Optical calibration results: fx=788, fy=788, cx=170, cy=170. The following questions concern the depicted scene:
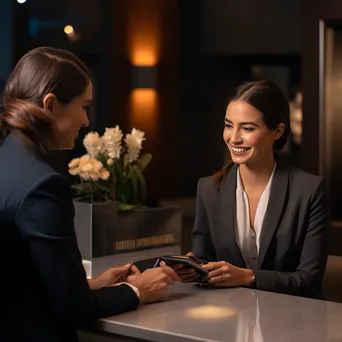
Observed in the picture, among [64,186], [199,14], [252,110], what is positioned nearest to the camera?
[64,186]

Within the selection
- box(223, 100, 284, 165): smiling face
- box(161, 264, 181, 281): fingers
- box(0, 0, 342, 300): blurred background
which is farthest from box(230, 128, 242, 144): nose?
box(0, 0, 342, 300): blurred background

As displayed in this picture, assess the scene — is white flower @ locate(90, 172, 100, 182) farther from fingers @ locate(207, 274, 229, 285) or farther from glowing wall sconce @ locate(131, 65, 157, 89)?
glowing wall sconce @ locate(131, 65, 157, 89)

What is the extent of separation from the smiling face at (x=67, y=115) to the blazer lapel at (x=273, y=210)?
39.4 inches

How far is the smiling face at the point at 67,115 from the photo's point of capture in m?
2.19

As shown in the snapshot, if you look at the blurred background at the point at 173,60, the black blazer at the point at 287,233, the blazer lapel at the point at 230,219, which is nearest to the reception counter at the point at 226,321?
the black blazer at the point at 287,233

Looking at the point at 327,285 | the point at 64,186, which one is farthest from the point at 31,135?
the point at 327,285

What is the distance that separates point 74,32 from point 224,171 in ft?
8.84

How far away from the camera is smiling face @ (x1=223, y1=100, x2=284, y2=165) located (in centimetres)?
304

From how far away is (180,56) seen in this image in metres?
5.71

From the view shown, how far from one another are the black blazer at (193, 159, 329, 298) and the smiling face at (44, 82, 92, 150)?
97 cm

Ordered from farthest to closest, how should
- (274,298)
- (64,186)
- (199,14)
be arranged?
(199,14) → (274,298) → (64,186)

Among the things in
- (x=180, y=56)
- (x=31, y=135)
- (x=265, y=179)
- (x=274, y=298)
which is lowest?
(x=274, y=298)

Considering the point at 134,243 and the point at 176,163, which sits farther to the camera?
the point at 176,163

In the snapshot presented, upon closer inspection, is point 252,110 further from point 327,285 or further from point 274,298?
point 327,285
